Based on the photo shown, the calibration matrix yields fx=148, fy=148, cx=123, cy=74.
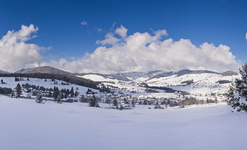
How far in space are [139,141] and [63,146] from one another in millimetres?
5446

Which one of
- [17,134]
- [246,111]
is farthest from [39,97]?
[246,111]

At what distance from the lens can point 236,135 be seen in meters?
10.3

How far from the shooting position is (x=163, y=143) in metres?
10.5

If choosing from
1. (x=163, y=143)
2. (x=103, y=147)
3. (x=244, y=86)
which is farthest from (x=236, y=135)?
(x=244, y=86)

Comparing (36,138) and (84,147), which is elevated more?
(36,138)

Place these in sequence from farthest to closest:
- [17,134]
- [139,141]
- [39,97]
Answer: [39,97] < [139,141] < [17,134]

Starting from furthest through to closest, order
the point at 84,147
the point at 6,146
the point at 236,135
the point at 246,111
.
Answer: the point at 246,111
the point at 236,135
the point at 84,147
the point at 6,146

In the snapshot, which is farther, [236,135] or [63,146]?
[236,135]

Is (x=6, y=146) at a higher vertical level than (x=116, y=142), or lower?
higher

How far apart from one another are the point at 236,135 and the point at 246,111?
39.7 feet

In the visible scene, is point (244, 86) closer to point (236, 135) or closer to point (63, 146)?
point (236, 135)

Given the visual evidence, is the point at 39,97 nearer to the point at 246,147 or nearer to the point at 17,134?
the point at 17,134

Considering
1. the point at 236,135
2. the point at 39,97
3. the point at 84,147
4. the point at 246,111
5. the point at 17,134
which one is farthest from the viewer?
the point at 39,97

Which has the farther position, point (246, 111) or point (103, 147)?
point (246, 111)
